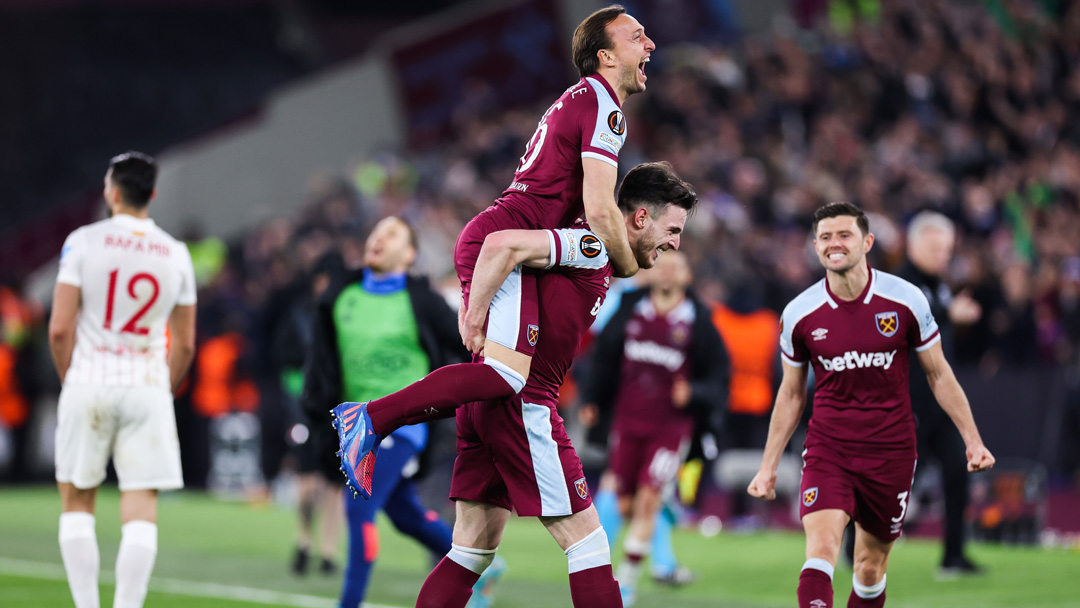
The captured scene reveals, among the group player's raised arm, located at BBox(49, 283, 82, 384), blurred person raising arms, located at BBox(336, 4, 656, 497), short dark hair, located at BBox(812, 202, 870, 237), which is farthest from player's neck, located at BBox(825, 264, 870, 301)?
player's raised arm, located at BBox(49, 283, 82, 384)

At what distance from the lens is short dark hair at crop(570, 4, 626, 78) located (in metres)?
5.71

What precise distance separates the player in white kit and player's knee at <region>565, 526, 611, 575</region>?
2554mm

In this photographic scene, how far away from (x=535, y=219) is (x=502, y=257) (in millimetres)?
308

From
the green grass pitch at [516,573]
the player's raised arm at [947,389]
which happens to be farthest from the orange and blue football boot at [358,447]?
the green grass pitch at [516,573]

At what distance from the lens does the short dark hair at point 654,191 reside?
5.75m

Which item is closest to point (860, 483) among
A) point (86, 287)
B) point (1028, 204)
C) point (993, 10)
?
point (86, 287)

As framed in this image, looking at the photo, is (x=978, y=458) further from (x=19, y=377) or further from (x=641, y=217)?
(x=19, y=377)

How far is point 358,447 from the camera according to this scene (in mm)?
5461

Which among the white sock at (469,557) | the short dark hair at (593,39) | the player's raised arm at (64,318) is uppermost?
the short dark hair at (593,39)

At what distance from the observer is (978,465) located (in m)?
6.50

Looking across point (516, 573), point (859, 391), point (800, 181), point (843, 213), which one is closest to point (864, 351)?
point (859, 391)

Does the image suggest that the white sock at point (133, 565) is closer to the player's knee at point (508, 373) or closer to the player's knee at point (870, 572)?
the player's knee at point (508, 373)

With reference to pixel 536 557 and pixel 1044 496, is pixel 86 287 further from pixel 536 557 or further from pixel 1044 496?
pixel 1044 496

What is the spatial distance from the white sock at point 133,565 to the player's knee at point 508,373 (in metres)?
2.56
